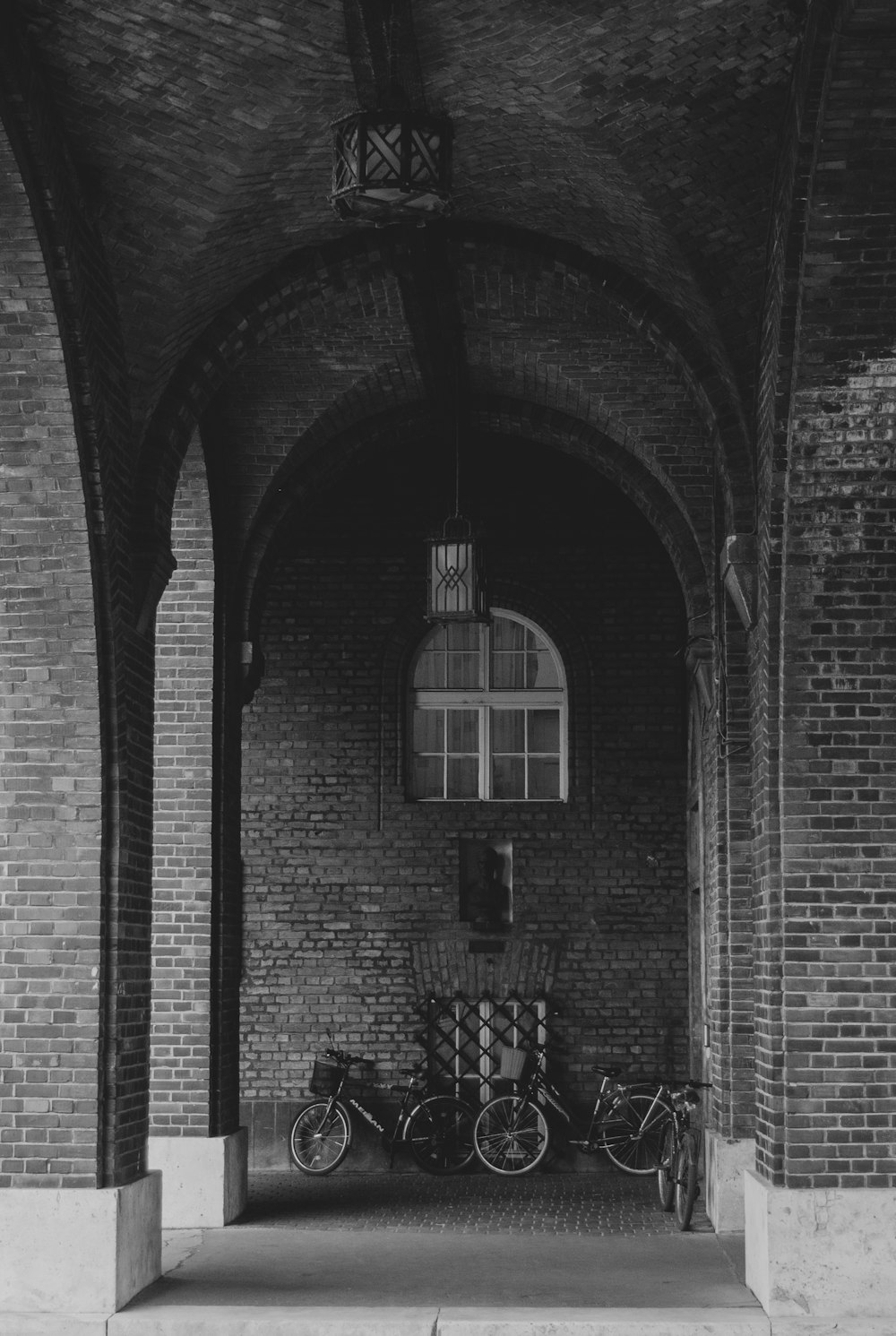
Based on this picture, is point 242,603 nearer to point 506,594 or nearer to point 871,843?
point 506,594

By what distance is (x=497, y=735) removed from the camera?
1405cm

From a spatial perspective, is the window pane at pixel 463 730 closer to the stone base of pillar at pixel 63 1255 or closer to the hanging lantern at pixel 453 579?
the hanging lantern at pixel 453 579

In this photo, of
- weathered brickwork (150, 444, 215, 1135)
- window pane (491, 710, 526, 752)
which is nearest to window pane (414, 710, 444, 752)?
window pane (491, 710, 526, 752)

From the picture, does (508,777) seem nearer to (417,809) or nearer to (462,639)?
(417,809)

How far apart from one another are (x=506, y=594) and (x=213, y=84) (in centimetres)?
689

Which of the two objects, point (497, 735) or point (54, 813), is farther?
point (497, 735)

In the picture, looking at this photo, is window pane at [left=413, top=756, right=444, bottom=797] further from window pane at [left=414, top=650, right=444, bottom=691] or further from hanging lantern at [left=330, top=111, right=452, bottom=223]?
hanging lantern at [left=330, top=111, right=452, bottom=223]

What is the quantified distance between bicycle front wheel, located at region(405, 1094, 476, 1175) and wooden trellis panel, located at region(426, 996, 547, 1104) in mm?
488

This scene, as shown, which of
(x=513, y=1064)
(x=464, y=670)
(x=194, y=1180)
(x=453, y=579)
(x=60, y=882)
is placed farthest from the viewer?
(x=464, y=670)

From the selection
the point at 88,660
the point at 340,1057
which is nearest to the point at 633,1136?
the point at 340,1057

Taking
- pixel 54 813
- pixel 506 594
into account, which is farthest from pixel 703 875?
pixel 54 813

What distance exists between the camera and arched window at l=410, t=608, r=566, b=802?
14.0 m

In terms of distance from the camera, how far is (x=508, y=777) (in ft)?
45.9

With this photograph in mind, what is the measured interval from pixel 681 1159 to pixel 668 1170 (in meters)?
0.39
